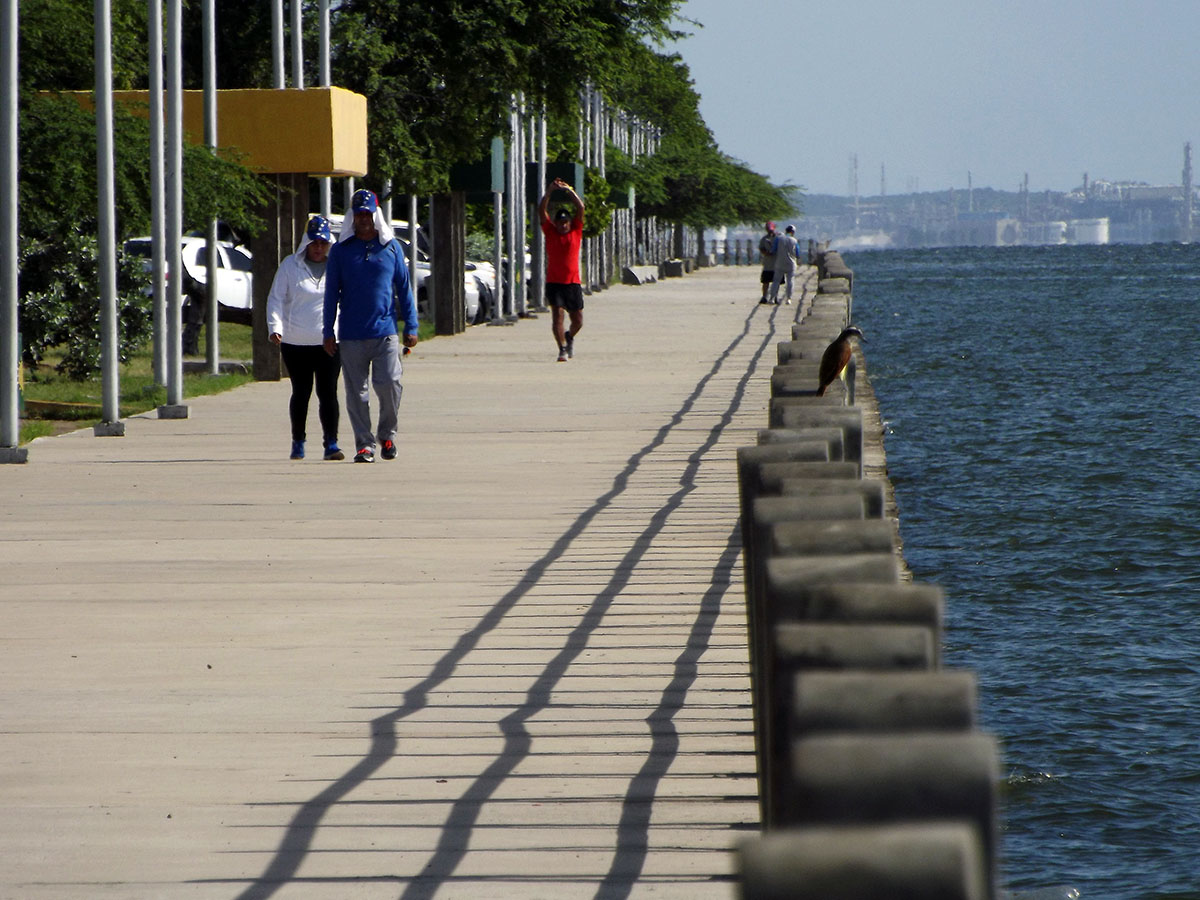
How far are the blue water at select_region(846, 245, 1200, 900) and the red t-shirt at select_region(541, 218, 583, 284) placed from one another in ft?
14.3

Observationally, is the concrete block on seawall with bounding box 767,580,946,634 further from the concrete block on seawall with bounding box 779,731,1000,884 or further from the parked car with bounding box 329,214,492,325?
the parked car with bounding box 329,214,492,325

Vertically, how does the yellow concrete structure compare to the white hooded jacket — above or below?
above

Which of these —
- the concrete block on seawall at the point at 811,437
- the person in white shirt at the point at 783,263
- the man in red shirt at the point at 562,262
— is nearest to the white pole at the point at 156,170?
the man in red shirt at the point at 562,262

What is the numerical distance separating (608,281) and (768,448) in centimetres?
5586

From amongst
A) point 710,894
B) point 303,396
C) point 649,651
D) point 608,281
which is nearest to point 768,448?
point 710,894

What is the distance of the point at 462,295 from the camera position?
32281 millimetres

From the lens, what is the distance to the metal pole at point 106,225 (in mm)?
14781

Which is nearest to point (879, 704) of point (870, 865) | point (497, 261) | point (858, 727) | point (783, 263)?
point (858, 727)

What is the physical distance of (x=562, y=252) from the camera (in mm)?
22297

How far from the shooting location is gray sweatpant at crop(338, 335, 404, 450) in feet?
43.4

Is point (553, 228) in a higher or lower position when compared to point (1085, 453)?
higher

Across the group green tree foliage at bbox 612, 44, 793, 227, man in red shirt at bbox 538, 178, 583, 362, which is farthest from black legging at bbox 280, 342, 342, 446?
green tree foliage at bbox 612, 44, 793, 227

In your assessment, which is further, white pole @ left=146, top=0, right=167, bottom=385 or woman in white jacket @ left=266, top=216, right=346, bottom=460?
white pole @ left=146, top=0, right=167, bottom=385

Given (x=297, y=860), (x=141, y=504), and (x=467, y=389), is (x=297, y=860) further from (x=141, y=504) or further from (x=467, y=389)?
(x=467, y=389)
